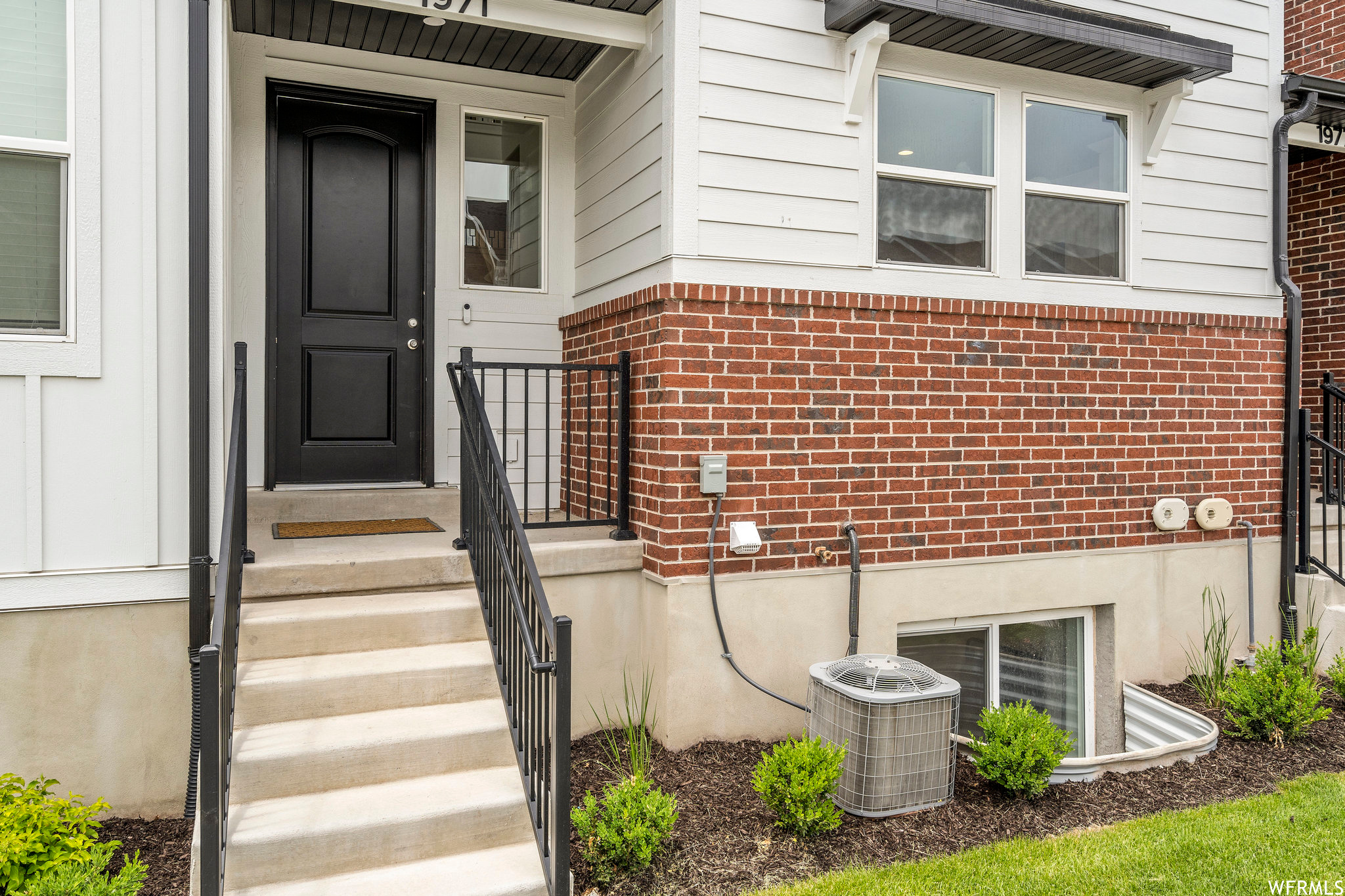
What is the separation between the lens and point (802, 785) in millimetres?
3164

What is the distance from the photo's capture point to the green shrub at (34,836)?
2600 millimetres

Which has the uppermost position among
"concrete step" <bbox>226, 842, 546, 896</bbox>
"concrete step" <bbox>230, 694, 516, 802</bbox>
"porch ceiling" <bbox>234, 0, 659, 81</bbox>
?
"porch ceiling" <bbox>234, 0, 659, 81</bbox>

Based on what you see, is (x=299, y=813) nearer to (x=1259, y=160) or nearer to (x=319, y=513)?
(x=319, y=513)

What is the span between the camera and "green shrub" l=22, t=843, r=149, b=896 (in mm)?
2480

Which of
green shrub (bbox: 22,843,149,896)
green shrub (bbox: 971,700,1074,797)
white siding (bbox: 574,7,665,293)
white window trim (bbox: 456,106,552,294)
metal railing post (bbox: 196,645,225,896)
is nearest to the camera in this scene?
metal railing post (bbox: 196,645,225,896)

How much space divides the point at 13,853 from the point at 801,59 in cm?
444

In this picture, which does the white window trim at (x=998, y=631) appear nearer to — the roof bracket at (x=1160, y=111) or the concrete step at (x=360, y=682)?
the concrete step at (x=360, y=682)

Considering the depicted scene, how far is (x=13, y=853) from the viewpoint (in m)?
2.59

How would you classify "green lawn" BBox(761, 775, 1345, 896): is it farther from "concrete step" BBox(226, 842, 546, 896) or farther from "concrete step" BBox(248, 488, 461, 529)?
"concrete step" BBox(248, 488, 461, 529)

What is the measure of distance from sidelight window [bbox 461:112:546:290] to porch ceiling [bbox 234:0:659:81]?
363mm

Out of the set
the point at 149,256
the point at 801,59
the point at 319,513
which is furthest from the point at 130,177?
the point at 801,59

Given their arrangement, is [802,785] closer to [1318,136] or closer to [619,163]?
[619,163]

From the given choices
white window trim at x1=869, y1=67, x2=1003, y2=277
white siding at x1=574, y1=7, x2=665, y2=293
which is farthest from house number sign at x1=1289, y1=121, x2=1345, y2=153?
white siding at x1=574, y1=7, x2=665, y2=293

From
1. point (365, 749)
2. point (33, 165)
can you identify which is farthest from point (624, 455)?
point (33, 165)
